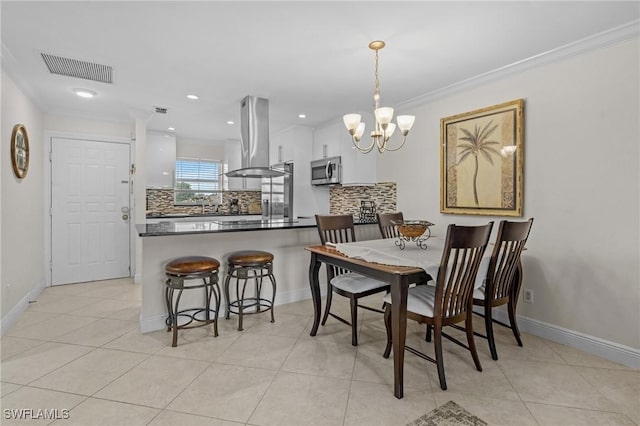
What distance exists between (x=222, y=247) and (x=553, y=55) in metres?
3.30

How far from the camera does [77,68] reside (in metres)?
2.95

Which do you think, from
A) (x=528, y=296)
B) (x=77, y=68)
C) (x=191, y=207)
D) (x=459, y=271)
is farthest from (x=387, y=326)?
(x=191, y=207)

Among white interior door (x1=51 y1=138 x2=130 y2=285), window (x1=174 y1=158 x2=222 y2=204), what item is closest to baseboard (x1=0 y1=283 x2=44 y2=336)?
white interior door (x1=51 y1=138 x2=130 y2=285)

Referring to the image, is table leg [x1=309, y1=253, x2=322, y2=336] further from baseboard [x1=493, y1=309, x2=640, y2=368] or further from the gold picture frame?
the gold picture frame

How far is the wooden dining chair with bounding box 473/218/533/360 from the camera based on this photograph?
2191mm

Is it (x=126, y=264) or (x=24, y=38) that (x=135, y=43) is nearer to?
(x=24, y=38)

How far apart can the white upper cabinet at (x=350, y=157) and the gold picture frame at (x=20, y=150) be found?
138 inches

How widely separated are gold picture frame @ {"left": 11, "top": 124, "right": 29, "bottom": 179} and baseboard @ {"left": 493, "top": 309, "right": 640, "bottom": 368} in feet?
15.7

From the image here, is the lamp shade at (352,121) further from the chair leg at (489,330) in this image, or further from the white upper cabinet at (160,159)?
the white upper cabinet at (160,159)

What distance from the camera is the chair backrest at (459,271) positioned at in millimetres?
1839

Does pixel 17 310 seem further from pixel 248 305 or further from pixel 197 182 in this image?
pixel 197 182

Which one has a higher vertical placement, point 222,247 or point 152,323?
point 222,247

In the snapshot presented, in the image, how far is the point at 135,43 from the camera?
2.48 meters

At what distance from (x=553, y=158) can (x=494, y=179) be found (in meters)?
0.50
